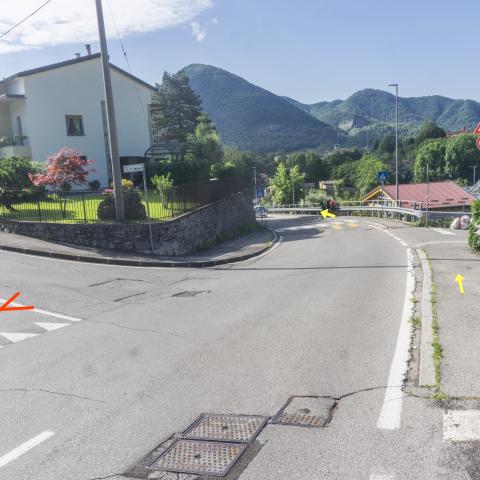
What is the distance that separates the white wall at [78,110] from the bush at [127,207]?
1574cm

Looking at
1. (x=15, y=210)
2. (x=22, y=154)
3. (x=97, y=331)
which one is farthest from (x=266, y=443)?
(x=22, y=154)

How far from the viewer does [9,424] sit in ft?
17.7

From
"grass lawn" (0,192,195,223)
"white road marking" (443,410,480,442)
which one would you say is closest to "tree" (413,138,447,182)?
"grass lawn" (0,192,195,223)

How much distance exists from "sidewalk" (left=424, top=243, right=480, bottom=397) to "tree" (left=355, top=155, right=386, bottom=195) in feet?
320

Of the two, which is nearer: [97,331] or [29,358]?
[29,358]

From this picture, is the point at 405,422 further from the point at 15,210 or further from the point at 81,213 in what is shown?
the point at 15,210

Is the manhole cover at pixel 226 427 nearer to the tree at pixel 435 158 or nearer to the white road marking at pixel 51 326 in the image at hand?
the white road marking at pixel 51 326

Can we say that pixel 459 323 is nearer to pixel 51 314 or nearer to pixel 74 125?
pixel 51 314

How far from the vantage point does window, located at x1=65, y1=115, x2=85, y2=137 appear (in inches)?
1356

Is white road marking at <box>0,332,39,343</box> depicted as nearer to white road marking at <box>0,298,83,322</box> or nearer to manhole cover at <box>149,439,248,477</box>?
white road marking at <box>0,298,83,322</box>

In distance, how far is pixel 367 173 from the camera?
11981 centimetres

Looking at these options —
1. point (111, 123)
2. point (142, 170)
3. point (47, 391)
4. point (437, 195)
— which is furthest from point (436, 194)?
point (47, 391)

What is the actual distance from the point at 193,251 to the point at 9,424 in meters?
15.9

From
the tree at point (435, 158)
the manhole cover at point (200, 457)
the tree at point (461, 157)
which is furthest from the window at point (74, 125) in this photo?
the tree at point (461, 157)
